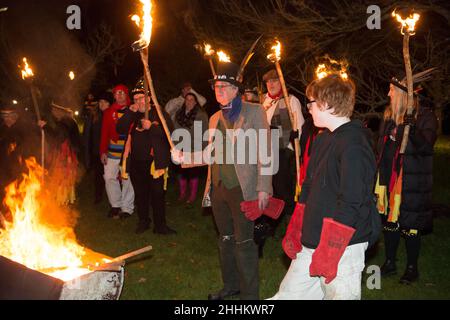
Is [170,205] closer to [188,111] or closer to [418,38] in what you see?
[188,111]

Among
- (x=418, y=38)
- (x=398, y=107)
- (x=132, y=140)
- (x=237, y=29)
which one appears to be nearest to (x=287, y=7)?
(x=237, y=29)

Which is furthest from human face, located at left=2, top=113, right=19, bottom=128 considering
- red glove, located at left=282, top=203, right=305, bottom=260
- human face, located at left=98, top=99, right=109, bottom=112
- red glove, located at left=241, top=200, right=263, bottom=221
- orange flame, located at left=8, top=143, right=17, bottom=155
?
red glove, located at left=282, top=203, right=305, bottom=260

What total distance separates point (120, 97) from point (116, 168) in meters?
1.27

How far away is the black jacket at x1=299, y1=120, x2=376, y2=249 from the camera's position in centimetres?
360

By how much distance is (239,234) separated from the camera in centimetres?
525

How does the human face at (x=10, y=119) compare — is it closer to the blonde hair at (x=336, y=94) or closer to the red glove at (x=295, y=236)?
the red glove at (x=295, y=236)

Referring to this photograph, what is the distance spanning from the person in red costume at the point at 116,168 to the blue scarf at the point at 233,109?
450 centimetres

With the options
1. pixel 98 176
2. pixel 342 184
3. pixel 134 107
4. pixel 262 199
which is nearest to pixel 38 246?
pixel 262 199

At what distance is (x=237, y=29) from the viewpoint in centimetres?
1016

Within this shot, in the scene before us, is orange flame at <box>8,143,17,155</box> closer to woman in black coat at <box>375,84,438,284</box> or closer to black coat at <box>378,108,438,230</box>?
woman in black coat at <box>375,84,438,284</box>

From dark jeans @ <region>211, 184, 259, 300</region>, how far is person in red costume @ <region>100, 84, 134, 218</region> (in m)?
4.52

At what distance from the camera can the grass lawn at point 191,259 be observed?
6.05 metres

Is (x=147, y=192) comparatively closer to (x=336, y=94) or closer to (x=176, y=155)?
(x=176, y=155)

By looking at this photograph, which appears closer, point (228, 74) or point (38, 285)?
point (38, 285)
